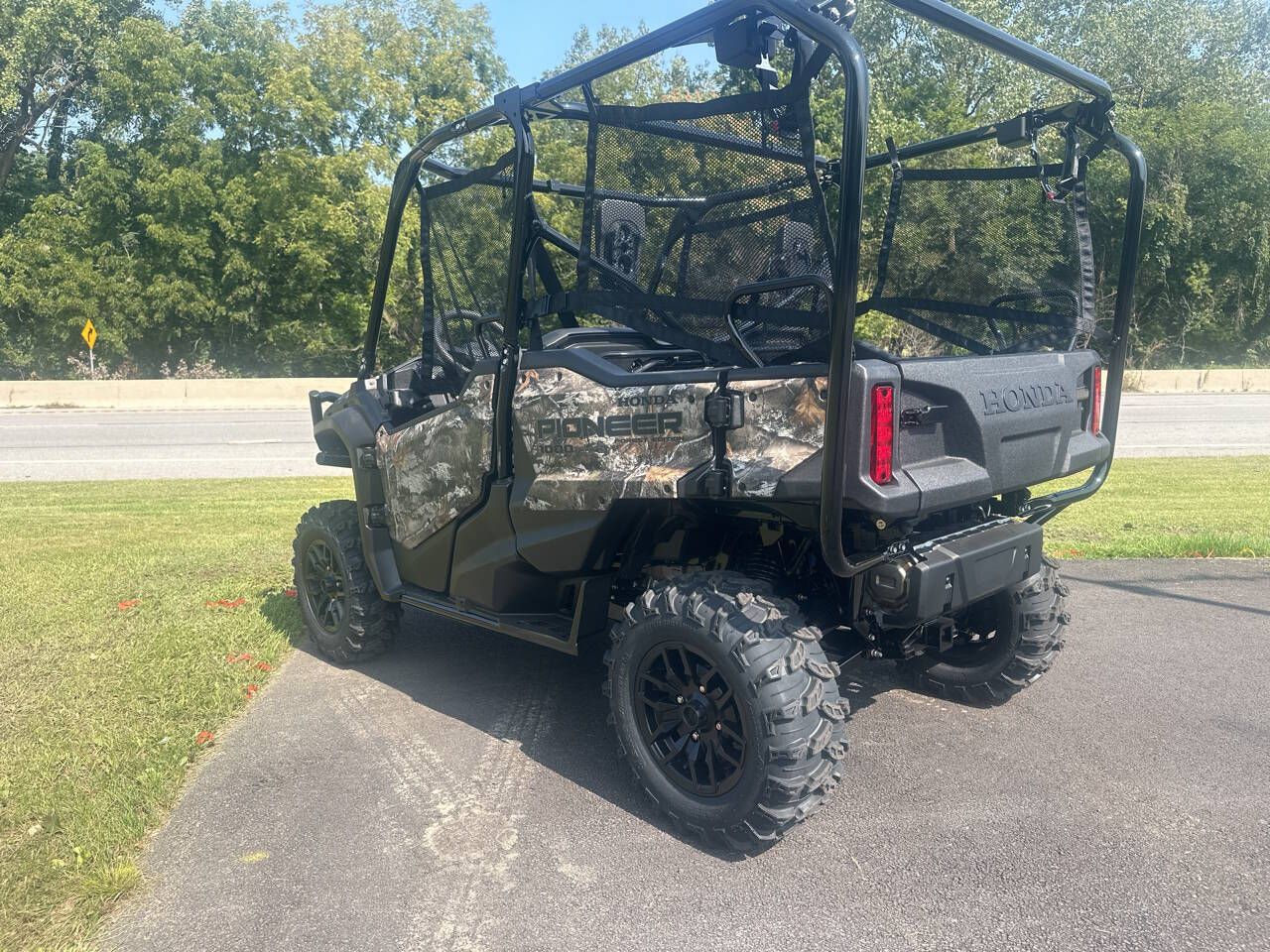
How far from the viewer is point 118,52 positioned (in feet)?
108

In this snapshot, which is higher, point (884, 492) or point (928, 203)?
point (928, 203)

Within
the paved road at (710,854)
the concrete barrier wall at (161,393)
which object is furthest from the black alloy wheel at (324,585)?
the concrete barrier wall at (161,393)

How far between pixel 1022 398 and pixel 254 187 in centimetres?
3299

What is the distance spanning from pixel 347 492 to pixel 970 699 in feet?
25.0

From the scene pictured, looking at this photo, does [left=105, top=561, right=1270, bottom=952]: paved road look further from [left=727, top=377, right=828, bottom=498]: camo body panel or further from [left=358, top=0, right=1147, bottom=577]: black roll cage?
[left=727, top=377, right=828, bottom=498]: camo body panel

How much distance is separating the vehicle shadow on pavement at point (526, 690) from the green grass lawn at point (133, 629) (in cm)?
66

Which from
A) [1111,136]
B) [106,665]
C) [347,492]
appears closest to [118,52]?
[347,492]

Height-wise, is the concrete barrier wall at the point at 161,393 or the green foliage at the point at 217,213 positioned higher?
the green foliage at the point at 217,213

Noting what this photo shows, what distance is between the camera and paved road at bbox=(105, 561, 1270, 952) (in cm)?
287

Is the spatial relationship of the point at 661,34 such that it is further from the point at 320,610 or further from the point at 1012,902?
the point at 320,610

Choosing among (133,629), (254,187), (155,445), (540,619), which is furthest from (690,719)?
(254,187)

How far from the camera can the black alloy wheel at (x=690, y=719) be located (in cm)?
335

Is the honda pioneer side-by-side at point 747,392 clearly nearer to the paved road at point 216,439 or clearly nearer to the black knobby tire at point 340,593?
the black knobby tire at point 340,593

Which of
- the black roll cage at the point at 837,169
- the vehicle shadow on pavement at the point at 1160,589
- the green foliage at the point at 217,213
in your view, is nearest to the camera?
the black roll cage at the point at 837,169
